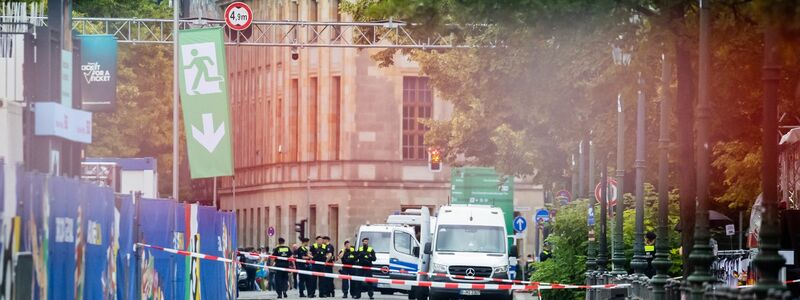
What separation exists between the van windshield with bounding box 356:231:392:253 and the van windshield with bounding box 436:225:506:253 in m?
10.0

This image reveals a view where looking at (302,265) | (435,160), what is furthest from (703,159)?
(435,160)

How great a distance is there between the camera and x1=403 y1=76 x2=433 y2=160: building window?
295ft

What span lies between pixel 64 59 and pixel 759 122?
1973 cm

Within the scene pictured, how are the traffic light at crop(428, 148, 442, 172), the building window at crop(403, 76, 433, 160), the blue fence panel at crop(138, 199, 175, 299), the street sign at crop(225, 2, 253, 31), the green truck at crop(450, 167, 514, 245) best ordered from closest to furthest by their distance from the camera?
1. the blue fence panel at crop(138, 199, 175, 299)
2. the street sign at crop(225, 2, 253, 31)
3. the traffic light at crop(428, 148, 442, 172)
4. the green truck at crop(450, 167, 514, 245)
5. the building window at crop(403, 76, 433, 160)

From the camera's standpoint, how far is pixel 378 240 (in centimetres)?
6028

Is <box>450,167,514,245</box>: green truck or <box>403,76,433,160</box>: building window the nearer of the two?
<box>450,167,514,245</box>: green truck

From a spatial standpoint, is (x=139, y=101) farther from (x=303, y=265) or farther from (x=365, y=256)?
(x=365, y=256)

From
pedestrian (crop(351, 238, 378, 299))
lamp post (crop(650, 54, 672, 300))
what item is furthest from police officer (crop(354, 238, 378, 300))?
lamp post (crop(650, 54, 672, 300))

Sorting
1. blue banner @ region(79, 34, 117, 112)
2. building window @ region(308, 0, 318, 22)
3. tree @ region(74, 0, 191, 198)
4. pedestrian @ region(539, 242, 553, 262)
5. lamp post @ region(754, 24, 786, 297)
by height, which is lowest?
pedestrian @ region(539, 242, 553, 262)

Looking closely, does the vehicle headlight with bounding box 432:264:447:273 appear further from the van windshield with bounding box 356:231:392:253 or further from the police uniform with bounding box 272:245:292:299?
the van windshield with bounding box 356:231:392:253

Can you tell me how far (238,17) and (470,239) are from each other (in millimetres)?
7542

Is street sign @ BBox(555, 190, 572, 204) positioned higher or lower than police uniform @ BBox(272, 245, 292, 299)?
higher

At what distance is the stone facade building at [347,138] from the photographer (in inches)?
3501

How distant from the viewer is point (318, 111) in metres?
90.3
